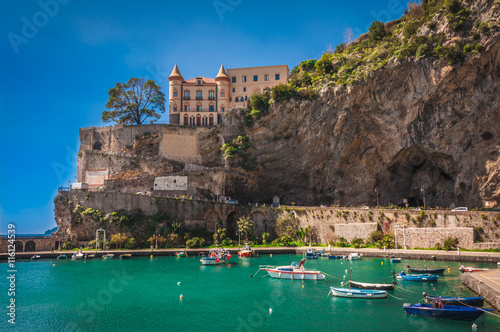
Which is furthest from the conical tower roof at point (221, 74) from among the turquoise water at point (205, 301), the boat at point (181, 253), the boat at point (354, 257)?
the boat at point (354, 257)

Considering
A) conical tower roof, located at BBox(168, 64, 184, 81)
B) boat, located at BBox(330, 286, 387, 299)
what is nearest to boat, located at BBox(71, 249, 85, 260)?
boat, located at BBox(330, 286, 387, 299)

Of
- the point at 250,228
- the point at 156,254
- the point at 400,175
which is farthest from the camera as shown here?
the point at 400,175

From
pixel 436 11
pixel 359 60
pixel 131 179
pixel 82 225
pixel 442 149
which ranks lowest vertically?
pixel 82 225

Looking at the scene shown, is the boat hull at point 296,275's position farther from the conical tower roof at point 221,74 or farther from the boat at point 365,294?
the conical tower roof at point 221,74

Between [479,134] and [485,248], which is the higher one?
[479,134]

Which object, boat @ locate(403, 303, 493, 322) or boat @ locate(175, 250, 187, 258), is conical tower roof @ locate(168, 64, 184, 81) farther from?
boat @ locate(403, 303, 493, 322)

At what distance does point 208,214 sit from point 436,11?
38844 mm

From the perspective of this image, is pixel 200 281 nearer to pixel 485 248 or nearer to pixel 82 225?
pixel 82 225

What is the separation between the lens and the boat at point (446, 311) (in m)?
17.6

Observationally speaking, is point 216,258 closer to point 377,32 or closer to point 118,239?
point 118,239

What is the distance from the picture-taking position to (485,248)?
35281mm

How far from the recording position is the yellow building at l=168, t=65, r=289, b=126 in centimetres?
6116

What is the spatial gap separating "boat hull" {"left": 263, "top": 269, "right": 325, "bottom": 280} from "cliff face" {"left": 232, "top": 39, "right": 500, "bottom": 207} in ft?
77.8

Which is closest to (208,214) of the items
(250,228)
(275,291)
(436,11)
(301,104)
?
(250,228)
